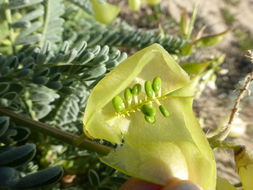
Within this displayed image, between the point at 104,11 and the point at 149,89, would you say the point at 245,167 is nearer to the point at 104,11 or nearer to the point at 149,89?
the point at 149,89

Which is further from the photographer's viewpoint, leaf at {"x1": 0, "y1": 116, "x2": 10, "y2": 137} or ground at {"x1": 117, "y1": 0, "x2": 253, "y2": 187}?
ground at {"x1": 117, "y1": 0, "x2": 253, "y2": 187}

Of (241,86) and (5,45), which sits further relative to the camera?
(5,45)

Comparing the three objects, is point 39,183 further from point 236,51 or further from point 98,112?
point 236,51

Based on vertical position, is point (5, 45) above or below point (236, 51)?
above

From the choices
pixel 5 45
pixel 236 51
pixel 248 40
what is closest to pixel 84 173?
pixel 5 45

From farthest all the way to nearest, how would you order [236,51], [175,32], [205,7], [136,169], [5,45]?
[205,7] < [236,51] < [175,32] < [5,45] < [136,169]

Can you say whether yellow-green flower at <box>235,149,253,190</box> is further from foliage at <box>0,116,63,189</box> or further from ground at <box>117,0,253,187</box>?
ground at <box>117,0,253,187</box>

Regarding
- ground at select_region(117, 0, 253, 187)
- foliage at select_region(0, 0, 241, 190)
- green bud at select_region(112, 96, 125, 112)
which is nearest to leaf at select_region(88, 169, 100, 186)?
foliage at select_region(0, 0, 241, 190)

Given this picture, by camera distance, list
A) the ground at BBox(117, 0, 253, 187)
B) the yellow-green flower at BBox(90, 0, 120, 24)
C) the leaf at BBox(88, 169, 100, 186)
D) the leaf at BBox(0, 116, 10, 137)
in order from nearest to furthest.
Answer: the leaf at BBox(0, 116, 10, 137)
the leaf at BBox(88, 169, 100, 186)
the yellow-green flower at BBox(90, 0, 120, 24)
the ground at BBox(117, 0, 253, 187)
